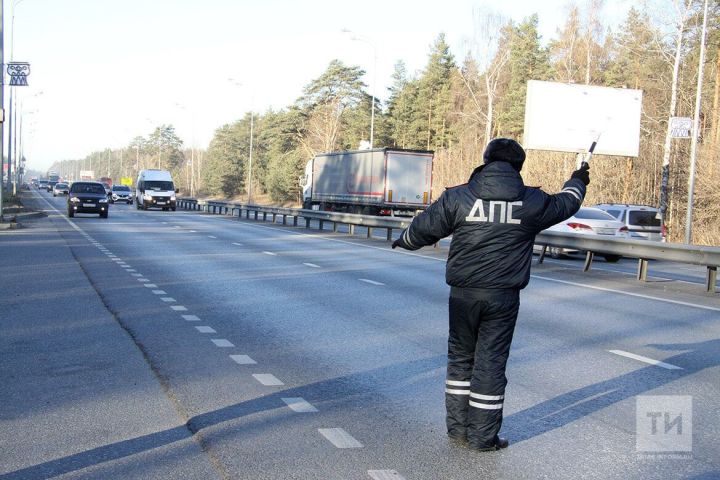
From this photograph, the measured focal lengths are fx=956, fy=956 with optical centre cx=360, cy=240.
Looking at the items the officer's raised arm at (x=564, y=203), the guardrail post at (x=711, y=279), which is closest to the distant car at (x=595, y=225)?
the guardrail post at (x=711, y=279)

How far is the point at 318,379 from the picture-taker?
818cm

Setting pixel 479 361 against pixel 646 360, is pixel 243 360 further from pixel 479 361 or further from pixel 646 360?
pixel 646 360

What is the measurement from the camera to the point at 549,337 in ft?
35.9

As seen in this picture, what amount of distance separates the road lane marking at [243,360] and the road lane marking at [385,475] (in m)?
3.57

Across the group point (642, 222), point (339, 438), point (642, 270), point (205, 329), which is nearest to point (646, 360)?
point (339, 438)

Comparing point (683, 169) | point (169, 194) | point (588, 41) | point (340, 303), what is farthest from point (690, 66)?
point (340, 303)

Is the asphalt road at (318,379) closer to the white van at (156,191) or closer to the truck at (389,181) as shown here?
the truck at (389,181)

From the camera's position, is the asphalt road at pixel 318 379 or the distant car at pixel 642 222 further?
the distant car at pixel 642 222

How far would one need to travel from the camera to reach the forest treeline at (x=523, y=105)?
43.5m

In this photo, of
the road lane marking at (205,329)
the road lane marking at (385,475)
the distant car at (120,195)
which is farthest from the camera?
the distant car at (120,195)

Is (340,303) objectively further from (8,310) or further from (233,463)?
(233,463)

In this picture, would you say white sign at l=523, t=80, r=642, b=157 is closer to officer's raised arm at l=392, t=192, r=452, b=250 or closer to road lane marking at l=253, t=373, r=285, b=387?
road lane marking at l=253, t=373, r=285, b=387

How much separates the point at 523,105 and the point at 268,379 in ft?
212

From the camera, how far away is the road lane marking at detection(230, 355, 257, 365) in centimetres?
886
